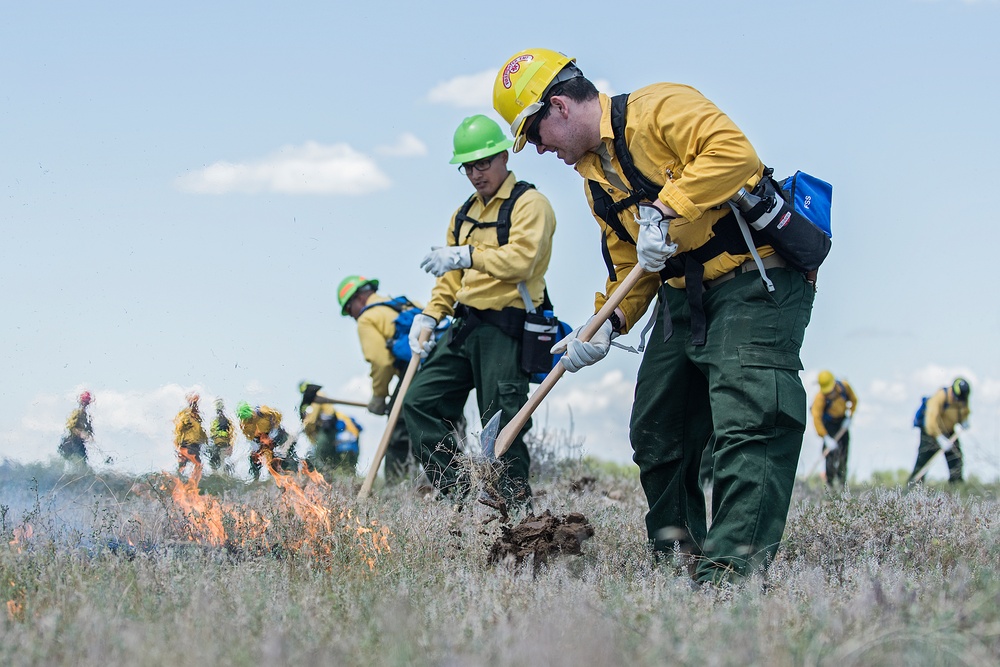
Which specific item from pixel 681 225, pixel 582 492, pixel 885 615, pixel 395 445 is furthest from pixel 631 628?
pixel 395 445

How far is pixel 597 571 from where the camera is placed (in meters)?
4.18

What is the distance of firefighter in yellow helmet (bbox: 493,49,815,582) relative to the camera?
159 inches

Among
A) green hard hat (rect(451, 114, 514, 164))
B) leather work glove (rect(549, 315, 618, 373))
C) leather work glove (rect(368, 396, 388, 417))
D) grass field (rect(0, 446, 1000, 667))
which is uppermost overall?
green hard hat (rect(451, 114, 514, 164))

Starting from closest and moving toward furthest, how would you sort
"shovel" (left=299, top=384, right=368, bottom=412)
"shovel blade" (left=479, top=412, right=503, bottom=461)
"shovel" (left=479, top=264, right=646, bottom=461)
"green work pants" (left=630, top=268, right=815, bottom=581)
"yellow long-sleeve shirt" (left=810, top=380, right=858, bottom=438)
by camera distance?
"green work pants" (left=630, top=268, right=815, bottom=581) < "shovel" (left=479, top=264, right=646, bottom=461) < "shovel blade" (left=479, top=412, right=503, bottom=461) < "shovel" (left=299, top=384, right=368, bottom=412) < "yellow long-sleeve shirt" (left=810, top=380, right=858, bottom=438)

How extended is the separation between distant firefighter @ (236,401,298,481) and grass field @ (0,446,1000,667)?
0.59ft

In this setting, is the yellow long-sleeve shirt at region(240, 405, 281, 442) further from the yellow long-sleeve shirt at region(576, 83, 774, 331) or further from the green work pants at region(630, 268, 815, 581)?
the green work pants at region(630, 268, 815, 581)

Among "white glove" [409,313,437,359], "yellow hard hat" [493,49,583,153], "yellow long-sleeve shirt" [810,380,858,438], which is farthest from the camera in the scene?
"yellow long-sleeve shirt" [810,380,858,438]

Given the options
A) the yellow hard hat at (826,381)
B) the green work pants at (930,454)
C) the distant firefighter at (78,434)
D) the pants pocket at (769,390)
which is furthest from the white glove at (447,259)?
the yellow hard hat at (826,381)

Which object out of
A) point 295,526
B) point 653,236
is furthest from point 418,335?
point 653,236

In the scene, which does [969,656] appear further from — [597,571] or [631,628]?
[597,571]

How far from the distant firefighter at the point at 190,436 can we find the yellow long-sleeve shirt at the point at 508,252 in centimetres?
193

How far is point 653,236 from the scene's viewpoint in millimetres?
4105

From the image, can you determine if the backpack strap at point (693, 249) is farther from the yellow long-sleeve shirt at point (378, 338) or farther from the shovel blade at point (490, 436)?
the yellow long-sleeve shirt at point (378, 338)

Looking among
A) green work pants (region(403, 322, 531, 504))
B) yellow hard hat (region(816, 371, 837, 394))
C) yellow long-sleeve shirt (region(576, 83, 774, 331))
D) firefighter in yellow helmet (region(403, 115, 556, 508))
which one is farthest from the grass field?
yellow hard hat (region(816, 371, 837, 394))
